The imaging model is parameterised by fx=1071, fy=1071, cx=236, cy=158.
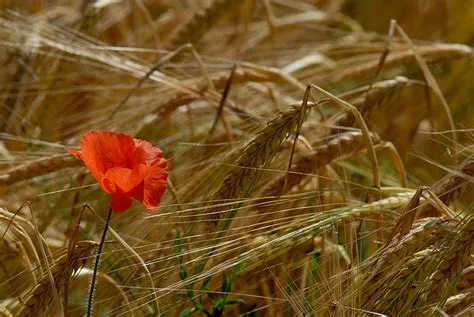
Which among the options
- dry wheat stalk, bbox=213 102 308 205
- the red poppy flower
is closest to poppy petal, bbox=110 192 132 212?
the red poppy flower

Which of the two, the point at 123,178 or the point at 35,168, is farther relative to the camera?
the point at 35,168

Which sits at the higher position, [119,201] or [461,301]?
[119,201]

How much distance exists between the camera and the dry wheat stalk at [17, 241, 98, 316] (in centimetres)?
93

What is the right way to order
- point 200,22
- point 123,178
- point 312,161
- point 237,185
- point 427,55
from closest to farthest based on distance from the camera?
1. point 123,178
2. point 237,185
3. point 312,161
4. point 427,55
5. point 200,22

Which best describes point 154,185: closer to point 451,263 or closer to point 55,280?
point 55,280

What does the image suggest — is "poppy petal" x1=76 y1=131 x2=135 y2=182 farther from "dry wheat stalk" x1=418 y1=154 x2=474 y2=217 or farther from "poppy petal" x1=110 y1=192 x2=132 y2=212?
"dry wheat stalk" x1=418 y1=154 x2=474 y2=217

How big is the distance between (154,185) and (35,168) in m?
0.35

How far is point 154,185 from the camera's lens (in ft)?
2.96

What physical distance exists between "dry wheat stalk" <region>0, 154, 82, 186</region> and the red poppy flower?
31 centimetres

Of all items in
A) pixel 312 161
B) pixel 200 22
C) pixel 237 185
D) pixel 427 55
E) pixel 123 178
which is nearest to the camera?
pixel 123 178

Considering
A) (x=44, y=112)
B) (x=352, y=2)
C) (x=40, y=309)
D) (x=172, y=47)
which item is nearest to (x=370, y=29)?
(x=352, y=2)

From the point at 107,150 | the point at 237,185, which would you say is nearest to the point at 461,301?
the point at 237,185

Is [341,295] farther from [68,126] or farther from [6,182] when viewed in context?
[68,126]

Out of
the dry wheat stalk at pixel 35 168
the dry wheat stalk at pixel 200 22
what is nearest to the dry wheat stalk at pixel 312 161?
the dry wheat stalk at pixel 35 168
